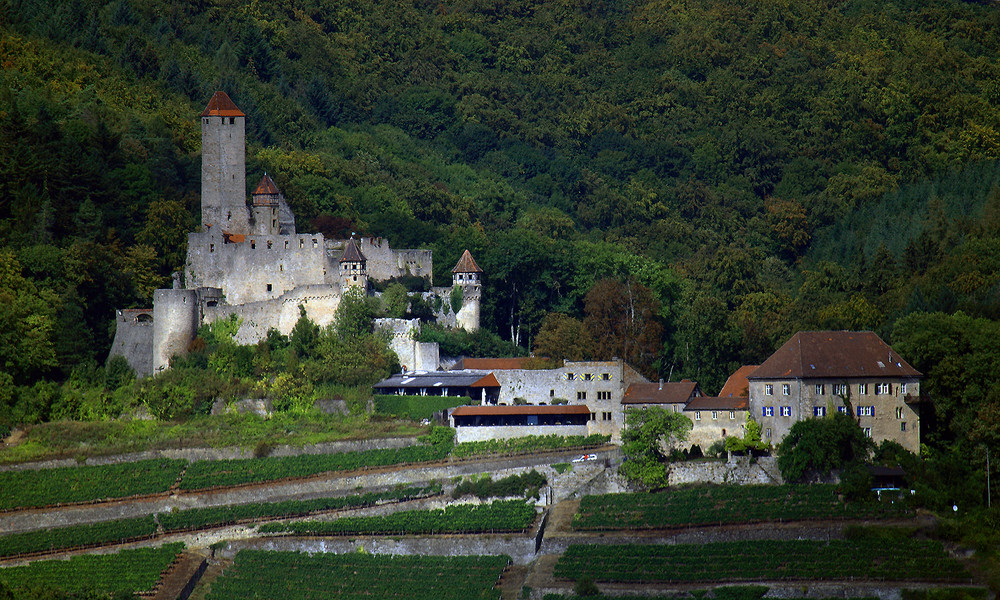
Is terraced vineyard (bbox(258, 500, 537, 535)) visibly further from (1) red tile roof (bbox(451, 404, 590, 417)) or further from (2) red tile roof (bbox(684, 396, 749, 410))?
(2) red tile roof (bbox(684, 396, 749, 410))

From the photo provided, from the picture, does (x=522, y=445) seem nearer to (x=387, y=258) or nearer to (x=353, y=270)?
(x=353, y=270)

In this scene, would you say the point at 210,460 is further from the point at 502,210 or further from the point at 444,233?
the point at 502,210

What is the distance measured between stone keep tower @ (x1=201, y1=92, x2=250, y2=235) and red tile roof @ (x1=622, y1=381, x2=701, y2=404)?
84.2 ft

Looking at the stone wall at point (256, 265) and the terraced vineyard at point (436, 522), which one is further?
the stone wall at point (256, 265)

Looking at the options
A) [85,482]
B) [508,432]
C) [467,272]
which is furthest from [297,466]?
[467,272]

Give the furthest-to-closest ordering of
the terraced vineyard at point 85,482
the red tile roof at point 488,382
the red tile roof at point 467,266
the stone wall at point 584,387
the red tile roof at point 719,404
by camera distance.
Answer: the red tile roof at point 467,266 < the red tile roof at point 488,382 < the stone wall at point 584,387 < the terraced vineyard at point 85,482 < the red tile roof at point 719,404

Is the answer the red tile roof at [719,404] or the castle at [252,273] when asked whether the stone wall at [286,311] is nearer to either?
the castle at [252,273]

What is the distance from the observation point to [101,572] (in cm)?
6162

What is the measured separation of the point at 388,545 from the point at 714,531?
14160 mm

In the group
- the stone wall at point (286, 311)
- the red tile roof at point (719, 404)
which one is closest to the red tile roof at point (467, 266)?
the stone wall at point (286, 311)

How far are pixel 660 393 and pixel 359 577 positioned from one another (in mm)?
16928

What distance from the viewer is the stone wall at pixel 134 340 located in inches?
2958

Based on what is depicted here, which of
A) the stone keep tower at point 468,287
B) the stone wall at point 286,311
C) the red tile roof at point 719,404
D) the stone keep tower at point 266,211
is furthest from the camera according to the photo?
the stone keep tower at point 266,211

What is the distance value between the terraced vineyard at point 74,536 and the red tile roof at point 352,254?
740 inches
